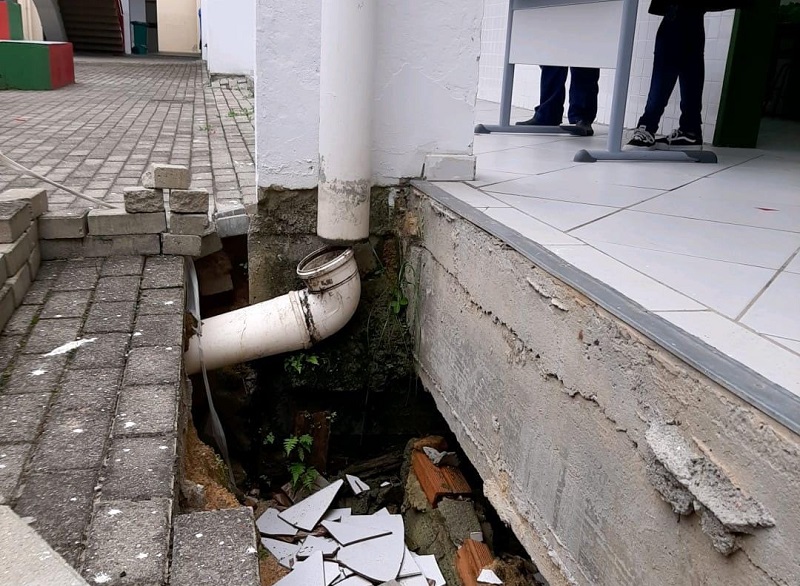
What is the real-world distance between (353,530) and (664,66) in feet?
11.3

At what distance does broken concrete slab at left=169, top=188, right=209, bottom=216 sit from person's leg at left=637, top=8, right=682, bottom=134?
9.90ft

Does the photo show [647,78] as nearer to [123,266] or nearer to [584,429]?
[123,266]

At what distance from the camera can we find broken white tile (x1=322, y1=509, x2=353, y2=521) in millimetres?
3499

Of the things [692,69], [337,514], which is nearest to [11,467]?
[337,514]

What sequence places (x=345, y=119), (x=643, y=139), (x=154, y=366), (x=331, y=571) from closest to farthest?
1. (x=154, y=366)
2. (x=331, y=571)
3. (x=345, y=119)
4. (x=643, y=139)

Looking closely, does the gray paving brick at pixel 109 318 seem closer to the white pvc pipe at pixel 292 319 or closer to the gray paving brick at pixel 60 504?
the white pvc pipe at pixel 292 319

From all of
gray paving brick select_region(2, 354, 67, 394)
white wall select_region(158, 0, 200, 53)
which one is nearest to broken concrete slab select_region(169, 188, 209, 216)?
gray paving brick select_region(2, 354, 67, 394)

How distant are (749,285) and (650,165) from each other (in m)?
2.51

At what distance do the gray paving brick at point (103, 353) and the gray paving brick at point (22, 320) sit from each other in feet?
0.84

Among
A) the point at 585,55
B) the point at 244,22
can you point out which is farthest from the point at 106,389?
the point at 244,22

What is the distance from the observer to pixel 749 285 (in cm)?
213

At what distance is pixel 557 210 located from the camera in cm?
307

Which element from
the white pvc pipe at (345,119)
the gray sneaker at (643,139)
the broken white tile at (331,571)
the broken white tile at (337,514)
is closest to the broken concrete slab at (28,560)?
the broken white tile at (331,571)

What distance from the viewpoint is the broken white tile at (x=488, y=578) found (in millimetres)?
2758
